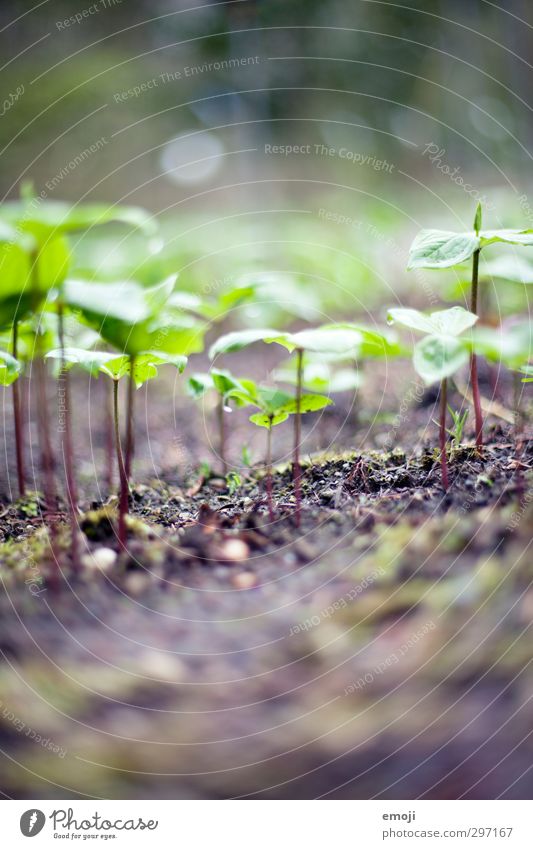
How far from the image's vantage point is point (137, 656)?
0.50m

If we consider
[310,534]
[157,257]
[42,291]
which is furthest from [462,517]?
[157,257]

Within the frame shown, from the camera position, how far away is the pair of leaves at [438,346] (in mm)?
540

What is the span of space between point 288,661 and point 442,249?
48cm

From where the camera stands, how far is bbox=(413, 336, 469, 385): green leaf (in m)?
0.54

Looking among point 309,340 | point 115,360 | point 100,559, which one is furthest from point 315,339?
point 100,559

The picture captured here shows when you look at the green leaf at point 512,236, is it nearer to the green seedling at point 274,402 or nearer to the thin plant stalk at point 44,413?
the green seedling at point 274,402

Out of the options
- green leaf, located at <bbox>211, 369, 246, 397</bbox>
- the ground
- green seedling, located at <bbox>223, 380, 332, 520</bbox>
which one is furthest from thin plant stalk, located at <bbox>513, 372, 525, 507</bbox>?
green leaf, located at <bbox>211, 369, 246, 397</bbox>

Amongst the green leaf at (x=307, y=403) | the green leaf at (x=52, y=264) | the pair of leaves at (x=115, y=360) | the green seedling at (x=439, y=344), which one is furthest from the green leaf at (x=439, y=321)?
the green leaf at (x=52, y=264)

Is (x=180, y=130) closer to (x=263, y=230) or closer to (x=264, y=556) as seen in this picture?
(x=263, y=230)

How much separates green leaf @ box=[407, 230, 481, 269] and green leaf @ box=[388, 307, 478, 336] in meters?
0.05

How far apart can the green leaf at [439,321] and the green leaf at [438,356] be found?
0.02m

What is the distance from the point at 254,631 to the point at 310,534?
145 mm

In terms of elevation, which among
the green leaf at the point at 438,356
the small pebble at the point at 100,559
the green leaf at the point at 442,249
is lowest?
the small pebble at the point at 100,559

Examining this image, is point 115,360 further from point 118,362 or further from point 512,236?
point 512,236
